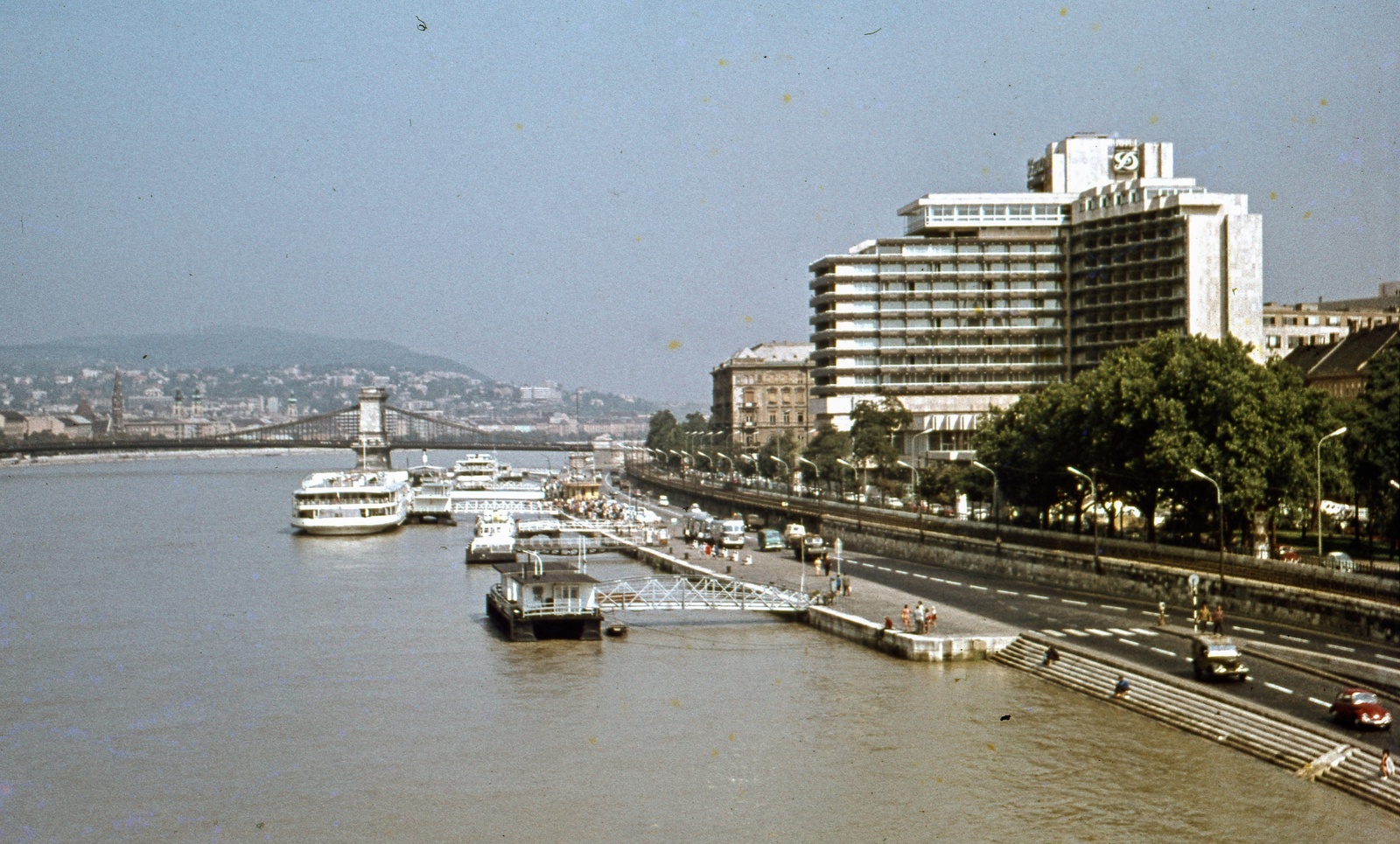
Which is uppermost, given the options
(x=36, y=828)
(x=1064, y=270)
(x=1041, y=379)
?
(x=1064, y=270)

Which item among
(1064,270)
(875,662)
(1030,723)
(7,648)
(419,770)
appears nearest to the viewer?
(419,770)

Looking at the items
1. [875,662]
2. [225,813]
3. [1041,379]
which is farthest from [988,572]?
[1041,379]

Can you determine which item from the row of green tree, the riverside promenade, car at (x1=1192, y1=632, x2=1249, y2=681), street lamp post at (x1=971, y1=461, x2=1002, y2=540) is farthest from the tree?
car at (x1=1192, y1=632, x2=1249, y2=681)

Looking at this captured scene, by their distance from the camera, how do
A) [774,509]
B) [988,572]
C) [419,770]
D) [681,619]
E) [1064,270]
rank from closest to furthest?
1. [419,770]
2. [681,619]
3. [988,572]
4. [774,509]
5. [1064,270]

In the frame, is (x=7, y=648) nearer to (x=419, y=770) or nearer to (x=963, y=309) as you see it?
(x=419, y=770)

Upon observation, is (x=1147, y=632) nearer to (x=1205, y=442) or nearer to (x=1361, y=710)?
(x=1205, y=442)

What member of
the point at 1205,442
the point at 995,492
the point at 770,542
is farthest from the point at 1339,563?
the point at 770,542

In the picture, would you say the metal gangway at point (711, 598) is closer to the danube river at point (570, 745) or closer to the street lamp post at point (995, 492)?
the danube river at point (570, 745)
